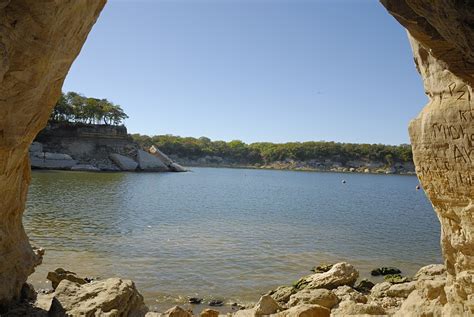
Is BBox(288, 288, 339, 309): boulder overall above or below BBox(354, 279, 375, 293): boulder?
above

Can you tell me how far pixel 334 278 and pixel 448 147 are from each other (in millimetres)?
7737

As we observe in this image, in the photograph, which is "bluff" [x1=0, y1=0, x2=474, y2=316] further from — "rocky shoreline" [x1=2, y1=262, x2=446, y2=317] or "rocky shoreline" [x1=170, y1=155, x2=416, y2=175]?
"rocky shoreline" [x1=170, y1=155, x2=416, y2=175]

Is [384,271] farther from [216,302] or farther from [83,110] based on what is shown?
[83,110]

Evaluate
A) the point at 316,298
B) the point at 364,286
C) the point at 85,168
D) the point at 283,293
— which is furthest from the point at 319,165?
the point at 316,298

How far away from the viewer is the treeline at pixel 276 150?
439 ft

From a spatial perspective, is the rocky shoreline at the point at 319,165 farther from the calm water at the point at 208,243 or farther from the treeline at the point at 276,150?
the calm water at the point at 208,243

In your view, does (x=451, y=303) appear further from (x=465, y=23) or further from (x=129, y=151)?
(x=129, y=151)

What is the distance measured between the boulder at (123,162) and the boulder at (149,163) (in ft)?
6.49

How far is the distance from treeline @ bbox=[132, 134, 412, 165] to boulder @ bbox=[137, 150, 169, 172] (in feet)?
118

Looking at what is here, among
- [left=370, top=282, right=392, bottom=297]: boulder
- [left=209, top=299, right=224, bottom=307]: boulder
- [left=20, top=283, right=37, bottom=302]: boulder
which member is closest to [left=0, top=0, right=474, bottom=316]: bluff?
[left=20, top=283, right=37, bottom=302]: boulder

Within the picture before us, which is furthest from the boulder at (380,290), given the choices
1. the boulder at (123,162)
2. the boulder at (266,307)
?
the boulder at (123,162)

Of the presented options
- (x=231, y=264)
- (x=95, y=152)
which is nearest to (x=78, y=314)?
(x=231, y=264)

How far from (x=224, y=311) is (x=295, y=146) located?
5552 inches

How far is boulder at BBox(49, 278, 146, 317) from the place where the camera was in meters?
7.46
